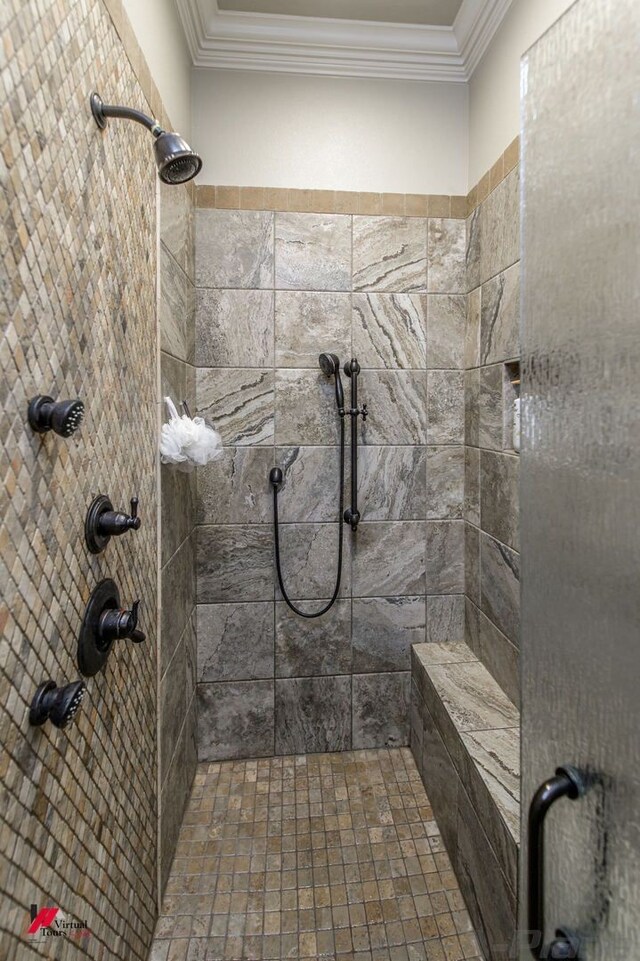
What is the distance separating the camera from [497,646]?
6.02 ft

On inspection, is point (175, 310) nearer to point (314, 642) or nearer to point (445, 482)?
point (445, 482)

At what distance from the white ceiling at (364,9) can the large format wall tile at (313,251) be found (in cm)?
70

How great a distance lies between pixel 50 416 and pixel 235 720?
174cm

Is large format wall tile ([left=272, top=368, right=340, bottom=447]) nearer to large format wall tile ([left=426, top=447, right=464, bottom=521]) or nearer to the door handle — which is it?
large format wall tile ([left=426, top=447, right=464, bottom=521])

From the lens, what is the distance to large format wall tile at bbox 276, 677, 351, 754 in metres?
2.11

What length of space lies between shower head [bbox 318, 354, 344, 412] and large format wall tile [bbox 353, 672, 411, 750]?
1.18 m

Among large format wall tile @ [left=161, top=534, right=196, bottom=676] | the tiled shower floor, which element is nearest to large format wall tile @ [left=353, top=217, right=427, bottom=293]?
large format wall tile @ [left=161, top=534, right=196, bottom=676]

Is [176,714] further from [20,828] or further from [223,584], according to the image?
[20,828]

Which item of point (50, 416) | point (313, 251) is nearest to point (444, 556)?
point (313, 251)

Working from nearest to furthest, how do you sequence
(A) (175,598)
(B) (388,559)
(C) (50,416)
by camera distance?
(C) (50,416) → (A) (175,598) → (B) (388,559)

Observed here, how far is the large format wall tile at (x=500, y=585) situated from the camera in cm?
170

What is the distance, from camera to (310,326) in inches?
79.5

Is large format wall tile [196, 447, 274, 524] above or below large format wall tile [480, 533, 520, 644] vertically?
above

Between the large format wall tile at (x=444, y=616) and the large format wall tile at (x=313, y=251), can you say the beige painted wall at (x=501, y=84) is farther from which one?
the large format wall tile at (x=444, y=616)
